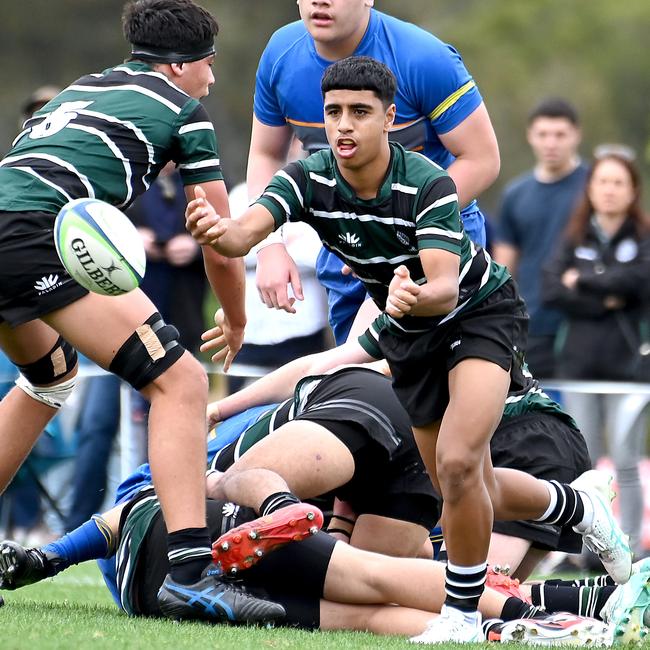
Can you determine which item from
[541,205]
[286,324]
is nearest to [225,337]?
[286,324]

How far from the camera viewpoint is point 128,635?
4.05 metres

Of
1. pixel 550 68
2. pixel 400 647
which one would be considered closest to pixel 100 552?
pixel 400 647

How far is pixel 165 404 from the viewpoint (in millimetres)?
4605

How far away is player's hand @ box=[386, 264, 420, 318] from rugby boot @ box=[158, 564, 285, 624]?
3.44 ft

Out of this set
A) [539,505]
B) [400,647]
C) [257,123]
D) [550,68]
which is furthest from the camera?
[550,68]

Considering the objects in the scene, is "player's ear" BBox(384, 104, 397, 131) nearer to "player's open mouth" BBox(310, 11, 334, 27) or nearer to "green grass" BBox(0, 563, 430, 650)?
"player's open mouth" BBox(310, 11, 334, 27)

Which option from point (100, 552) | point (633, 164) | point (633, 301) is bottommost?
point (100, 552)

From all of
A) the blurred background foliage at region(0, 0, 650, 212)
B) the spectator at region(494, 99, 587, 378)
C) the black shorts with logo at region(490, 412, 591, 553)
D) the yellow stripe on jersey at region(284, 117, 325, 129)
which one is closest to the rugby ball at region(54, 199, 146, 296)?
the yellow stripe on jersey at region(284, 117, 325, 129)

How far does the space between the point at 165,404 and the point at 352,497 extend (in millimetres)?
916

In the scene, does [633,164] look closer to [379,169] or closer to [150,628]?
[379,169]

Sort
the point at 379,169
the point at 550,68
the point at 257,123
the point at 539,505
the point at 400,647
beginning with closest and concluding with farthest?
the point at 400,647 < the point at 379,169 < the point at 539,505 < the point at 257,123 < the point at 550,68

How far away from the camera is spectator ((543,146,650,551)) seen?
7777 mm

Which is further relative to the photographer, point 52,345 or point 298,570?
point 52,345

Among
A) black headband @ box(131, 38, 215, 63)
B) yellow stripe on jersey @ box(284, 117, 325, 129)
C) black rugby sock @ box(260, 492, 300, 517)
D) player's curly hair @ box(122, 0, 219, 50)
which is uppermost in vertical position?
player's curly hair @ box(122, 0, 219, 50)
